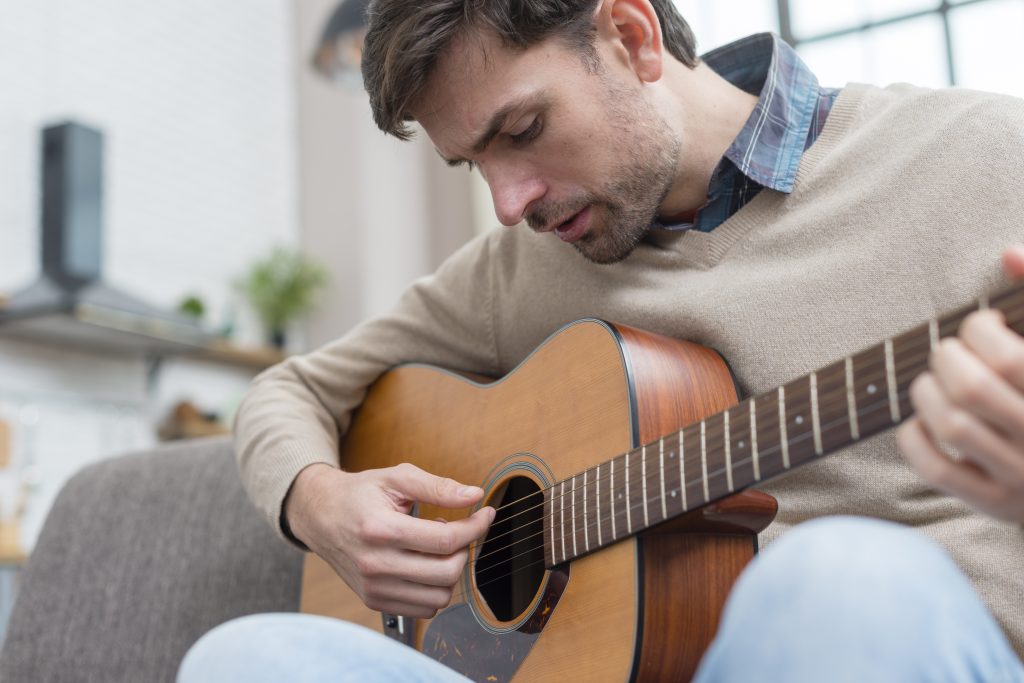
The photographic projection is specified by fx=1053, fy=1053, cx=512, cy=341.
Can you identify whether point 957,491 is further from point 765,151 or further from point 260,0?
point 260,0

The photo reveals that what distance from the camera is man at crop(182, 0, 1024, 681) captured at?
39.6 inches

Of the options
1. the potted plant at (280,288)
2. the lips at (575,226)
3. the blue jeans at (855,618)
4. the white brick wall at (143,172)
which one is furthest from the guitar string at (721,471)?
the potted plant at (280,288)

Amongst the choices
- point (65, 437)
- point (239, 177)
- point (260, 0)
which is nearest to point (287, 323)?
point (239, 177)

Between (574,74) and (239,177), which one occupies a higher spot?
(574,74)

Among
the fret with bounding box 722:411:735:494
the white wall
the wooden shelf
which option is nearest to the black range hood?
the wooden shelf

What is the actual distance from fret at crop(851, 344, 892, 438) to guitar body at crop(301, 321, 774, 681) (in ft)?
0.63

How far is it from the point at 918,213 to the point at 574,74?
39 centimetres

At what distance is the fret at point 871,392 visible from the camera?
2.20ft

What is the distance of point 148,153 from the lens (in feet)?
12.9

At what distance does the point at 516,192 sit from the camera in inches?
46.4

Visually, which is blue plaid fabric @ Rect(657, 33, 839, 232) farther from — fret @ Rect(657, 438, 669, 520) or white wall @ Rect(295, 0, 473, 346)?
white wall @ Rect(295, 0, 473, 346)

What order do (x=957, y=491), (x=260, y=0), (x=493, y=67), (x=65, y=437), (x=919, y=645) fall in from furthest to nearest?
(x=260, y=0)
(x=65, y=437)
(x=493, y=67)
(x=957, y=491)
(x=919, y=645)

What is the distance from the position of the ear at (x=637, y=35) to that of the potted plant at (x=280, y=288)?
3083mm

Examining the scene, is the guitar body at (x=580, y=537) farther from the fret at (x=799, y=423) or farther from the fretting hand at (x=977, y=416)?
the fretting hand at (x=977, y=416)
